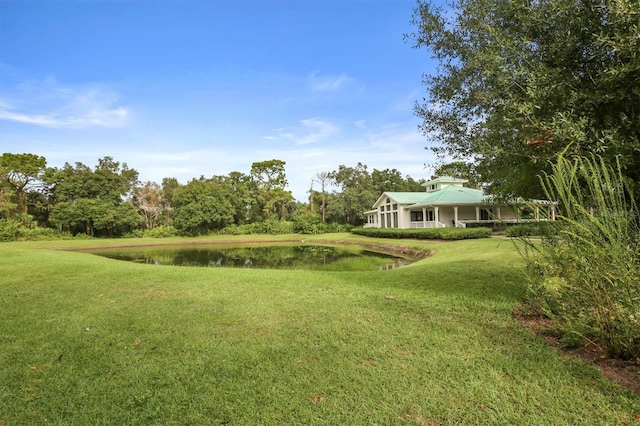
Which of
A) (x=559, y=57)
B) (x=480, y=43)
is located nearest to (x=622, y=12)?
(x=559, y=57)

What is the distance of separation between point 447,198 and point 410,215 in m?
4.56

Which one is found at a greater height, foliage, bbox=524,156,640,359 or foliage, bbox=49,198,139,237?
foliage, bbox=49,198,139,237

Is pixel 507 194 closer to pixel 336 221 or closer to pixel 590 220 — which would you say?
pixel 590 220

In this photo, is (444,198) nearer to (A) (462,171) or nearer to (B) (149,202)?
(A) (462,171)

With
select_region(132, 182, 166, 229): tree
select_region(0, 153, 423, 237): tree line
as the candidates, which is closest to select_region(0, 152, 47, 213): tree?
select_region(0, 153, 423, 237): tree line

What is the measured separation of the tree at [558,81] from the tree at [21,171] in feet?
138

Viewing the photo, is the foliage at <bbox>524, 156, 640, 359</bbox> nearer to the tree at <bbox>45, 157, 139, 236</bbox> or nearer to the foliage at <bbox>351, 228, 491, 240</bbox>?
the foliage at <bbox>351, 228, 491, 240</bbox>

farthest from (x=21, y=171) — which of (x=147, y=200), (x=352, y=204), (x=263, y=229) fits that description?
(x=352, y=204)

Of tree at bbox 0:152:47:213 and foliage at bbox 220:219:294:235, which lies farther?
foliage at bbox 220:219:294:235

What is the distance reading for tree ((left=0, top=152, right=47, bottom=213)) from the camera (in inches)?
1266

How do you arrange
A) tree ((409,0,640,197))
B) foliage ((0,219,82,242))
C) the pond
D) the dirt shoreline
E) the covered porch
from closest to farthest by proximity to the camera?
tree ((409,0,640,197))
the pond
the dirt shoreline
the covered porch
foliage ((0,219,82,242))

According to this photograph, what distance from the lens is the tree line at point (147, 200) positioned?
1314 inches

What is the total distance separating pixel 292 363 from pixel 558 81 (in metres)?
3.96

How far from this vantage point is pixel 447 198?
27812mm
